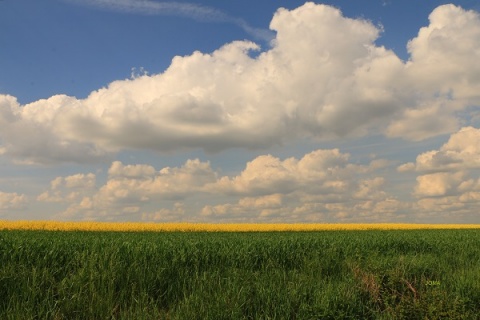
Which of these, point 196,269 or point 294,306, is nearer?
point 294,306

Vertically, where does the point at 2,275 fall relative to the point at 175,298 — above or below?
above

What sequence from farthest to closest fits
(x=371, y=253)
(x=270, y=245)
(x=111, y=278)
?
(x=371, y=253) → (x=270, y=245) → (x=111, y=278)

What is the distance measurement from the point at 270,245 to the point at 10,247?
8.65m

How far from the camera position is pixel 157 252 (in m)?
12.5

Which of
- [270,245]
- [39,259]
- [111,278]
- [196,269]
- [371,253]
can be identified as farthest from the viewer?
[371,253]

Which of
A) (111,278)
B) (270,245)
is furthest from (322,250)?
(111,278)

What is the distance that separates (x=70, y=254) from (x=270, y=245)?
7.21 meters

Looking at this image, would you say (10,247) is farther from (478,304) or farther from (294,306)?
(478,304)

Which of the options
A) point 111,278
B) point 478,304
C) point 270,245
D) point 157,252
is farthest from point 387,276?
point 111,278

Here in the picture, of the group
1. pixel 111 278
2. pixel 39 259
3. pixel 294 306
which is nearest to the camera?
pixel 294 306

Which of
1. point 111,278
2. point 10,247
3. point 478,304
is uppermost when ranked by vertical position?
point 10,247

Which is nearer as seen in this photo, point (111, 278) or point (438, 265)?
point (111, 278)

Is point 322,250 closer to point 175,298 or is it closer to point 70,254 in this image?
point 175,298

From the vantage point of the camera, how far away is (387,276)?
1163 cm
